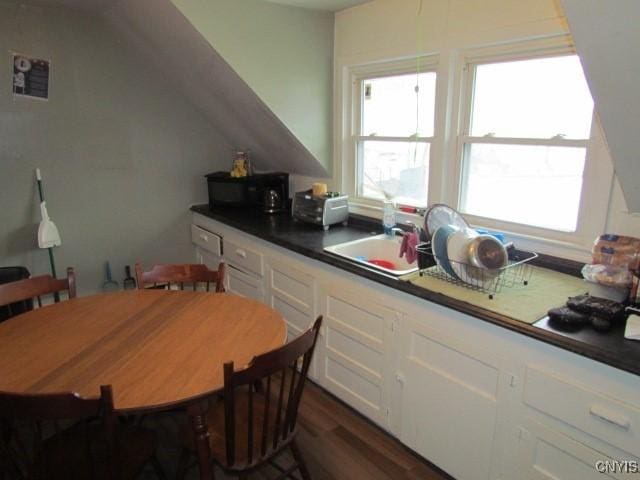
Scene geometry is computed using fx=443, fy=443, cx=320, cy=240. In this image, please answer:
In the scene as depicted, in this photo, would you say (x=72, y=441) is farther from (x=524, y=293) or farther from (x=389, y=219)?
(x=389, y=219)

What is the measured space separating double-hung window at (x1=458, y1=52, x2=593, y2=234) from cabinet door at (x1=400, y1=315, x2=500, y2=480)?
2.53 feet

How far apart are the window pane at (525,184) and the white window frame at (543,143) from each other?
0.04 meters

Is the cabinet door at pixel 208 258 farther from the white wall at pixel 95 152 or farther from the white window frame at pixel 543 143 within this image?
the white window frame at pixel 543 143

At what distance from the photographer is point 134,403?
127cm

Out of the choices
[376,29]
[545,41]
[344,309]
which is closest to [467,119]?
[545,41]

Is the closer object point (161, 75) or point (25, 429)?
point (25, 429)

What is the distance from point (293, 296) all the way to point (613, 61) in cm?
182

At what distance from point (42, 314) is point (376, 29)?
2239 millimetres

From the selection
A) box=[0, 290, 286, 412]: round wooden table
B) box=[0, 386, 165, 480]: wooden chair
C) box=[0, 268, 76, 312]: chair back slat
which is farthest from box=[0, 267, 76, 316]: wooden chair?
box=[0, 386, 165, 480]: wooden chair

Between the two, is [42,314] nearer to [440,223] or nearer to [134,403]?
[134,403]

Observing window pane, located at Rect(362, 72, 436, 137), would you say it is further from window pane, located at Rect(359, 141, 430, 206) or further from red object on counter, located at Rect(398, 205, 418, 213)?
red object on counter, located at Rect(398, 205, 418, 213)

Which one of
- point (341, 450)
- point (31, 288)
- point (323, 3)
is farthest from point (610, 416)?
point (323, 3)

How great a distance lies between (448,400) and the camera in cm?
176

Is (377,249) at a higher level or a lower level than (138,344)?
higher
